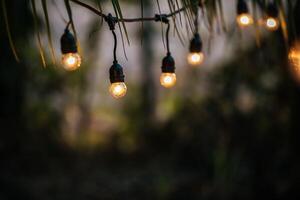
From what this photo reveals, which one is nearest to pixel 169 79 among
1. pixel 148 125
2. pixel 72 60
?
pixel 72 60

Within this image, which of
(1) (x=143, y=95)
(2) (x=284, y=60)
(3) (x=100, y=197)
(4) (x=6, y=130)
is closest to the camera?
(2) (x=284, y=60)

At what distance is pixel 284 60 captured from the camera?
420 cm

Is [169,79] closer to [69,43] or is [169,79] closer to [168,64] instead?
[168,64]

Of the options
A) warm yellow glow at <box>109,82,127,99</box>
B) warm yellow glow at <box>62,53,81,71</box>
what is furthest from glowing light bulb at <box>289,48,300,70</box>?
warm yellow glow at <box>62,53,81,71</box>

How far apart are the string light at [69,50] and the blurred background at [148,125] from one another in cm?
227

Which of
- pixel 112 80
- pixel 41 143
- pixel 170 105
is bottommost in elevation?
pixel 112 80

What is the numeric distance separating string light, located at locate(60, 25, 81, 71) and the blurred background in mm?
2273

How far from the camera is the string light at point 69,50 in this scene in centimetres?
147

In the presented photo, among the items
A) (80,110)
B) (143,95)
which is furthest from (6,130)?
(143,95)

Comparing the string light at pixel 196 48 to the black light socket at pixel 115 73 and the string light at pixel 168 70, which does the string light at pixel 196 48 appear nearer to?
the string light at pixel 168 70

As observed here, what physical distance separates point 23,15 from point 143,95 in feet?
8.15

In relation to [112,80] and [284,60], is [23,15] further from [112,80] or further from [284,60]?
[112,80]

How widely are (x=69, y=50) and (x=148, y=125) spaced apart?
15.6ft

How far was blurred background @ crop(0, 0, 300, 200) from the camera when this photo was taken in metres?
4.43
